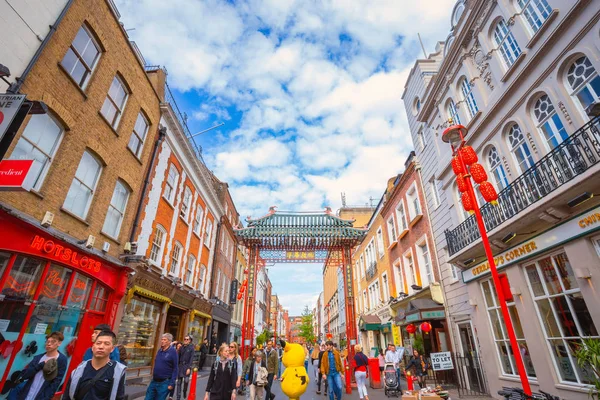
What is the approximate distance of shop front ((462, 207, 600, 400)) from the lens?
20.6 feet

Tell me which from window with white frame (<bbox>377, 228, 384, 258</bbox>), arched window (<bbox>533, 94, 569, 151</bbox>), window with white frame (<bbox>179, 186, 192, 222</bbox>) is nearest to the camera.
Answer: arched window (<bbox>533, 94, 569, 151</bbox>)

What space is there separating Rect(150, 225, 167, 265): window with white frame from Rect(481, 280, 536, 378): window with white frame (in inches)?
506

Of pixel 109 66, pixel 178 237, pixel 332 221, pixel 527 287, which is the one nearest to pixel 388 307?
pixel 332 221

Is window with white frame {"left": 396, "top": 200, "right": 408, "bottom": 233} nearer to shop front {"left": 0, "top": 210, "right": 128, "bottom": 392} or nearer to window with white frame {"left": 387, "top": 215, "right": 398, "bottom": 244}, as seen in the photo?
window with white frame {"left": 387, "top": 215, "right": 398, "bottom": 244}

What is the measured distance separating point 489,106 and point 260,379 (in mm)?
10698

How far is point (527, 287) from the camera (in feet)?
26.5

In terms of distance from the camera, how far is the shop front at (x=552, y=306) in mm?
6273

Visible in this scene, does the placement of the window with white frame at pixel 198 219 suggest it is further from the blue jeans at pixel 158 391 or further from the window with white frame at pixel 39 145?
the blue jeans at pixel 158 391

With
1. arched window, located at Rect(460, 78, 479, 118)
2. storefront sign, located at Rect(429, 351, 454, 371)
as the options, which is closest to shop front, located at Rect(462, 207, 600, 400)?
storefront sign, located at Rect(429, 351, 454, 371)

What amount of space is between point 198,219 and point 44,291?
10.7m

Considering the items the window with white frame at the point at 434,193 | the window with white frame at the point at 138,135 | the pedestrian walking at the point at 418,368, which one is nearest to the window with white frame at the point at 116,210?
the window with white frame at the point at 138,135

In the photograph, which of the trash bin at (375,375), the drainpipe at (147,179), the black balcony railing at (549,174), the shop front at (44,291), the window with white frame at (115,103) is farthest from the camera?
the trash bin at (375,375)

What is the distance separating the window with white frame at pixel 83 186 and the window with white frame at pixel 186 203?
6.12 m

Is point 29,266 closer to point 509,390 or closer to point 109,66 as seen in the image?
point 109,66
